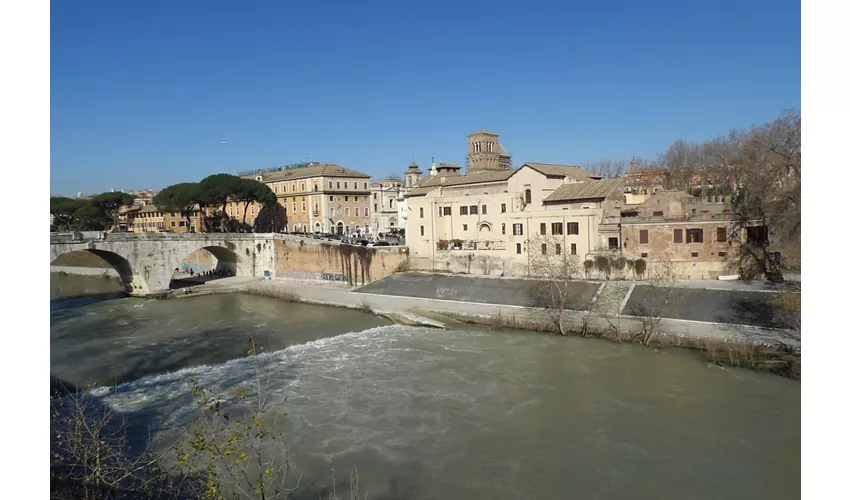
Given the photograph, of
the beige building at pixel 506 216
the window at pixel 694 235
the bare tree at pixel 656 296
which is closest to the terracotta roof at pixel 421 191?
the beige building at pixel 506 216

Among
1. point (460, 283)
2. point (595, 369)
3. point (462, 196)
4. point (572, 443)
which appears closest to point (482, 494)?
point (572, 443)

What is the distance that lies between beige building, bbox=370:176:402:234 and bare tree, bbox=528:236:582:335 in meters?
23.3

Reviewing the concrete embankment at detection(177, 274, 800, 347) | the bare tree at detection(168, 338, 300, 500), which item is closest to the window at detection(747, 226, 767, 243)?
the concrete embankment at detection(177, 274, 800, 347)

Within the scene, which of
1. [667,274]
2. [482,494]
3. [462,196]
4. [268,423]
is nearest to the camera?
[482,494]

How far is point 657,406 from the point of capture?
14336 millimetres

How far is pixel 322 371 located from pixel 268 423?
4044mm

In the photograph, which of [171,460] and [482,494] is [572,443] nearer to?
[482,494]

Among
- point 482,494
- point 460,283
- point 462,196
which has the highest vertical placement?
point 462,196

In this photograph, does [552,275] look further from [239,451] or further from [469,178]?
[239,451]

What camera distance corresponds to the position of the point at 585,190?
28.6m

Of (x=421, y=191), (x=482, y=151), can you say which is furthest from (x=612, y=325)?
(x=482, y=151)

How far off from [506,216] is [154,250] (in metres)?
21.8

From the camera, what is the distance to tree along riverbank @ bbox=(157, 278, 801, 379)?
55.4 feet

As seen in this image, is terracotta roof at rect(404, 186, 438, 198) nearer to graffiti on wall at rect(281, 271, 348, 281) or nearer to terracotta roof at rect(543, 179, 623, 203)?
graffiti on wall at rect(281, 271, 348, 281)
